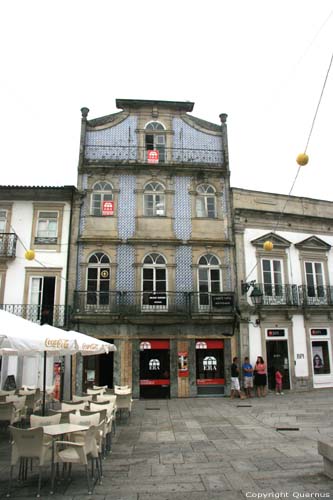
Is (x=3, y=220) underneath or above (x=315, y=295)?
above

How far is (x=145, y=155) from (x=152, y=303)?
7733 millimetres

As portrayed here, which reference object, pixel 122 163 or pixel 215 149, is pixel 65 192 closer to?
pixel 122 163

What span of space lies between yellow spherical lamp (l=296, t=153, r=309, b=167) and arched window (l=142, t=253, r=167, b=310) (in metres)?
11.9

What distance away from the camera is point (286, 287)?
20328 millimetres

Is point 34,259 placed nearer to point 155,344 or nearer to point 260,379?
point 155,344

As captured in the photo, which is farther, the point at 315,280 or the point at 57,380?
the point at 315,280

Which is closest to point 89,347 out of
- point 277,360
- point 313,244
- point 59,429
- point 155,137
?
point 59,429

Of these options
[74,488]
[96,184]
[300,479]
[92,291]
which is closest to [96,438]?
[74,488]

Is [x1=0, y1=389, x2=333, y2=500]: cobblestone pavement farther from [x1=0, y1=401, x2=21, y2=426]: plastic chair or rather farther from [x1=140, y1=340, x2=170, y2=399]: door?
[x1=140, y1=340, x2=170, y2=399]: door

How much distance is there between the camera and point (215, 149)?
21.8 m

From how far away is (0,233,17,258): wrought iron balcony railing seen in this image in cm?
1875

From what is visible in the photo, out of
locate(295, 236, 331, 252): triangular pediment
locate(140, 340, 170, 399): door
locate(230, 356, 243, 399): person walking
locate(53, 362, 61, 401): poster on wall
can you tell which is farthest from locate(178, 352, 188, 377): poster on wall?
locate(295, 236, 331, 252): triangular pediment

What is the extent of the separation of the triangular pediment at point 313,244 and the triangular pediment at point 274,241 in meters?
0.72

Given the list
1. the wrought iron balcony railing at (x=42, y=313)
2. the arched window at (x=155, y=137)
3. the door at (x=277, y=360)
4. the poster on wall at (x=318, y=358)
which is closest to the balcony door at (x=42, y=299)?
the wrought iron balcony railing at (x=42, y=313)
